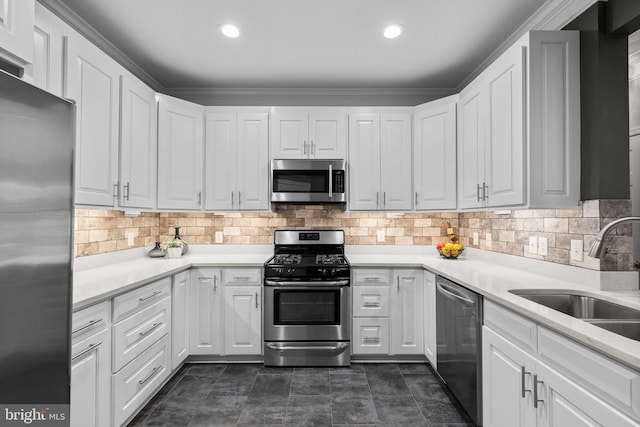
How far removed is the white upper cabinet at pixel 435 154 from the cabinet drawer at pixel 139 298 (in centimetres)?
230

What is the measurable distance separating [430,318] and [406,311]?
0.22 meters

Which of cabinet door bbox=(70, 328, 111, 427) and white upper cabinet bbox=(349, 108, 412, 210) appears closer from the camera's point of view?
cabinet door bbox=(70, 328, 111, 427)

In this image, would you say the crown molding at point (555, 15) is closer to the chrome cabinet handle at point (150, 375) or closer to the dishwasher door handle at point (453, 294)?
the dishwasher door handle at point (453, 294)

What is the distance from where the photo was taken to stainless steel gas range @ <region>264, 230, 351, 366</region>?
2.95 meters

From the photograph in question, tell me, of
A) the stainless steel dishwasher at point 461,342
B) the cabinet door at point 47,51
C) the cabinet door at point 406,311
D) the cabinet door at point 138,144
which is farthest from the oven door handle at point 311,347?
the cabinet door at point 47,51

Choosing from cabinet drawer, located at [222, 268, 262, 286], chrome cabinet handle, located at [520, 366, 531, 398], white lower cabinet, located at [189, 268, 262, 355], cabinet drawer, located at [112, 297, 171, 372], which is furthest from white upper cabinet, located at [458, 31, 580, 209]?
cabinet drawer, located at [112, 297, 171, 372]

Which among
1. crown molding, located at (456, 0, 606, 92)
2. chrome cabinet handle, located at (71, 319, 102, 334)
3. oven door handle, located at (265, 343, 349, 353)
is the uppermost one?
crown molding, located at (456, 0, 606, 92)

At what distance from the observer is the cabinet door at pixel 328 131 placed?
10.9 ft

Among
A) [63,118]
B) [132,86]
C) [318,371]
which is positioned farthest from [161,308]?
[63,118]

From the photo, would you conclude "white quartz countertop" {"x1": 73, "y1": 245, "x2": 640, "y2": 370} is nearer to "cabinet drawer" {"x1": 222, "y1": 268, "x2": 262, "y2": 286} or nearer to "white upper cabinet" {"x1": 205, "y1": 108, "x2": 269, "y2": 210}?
"cabinet drawer" {"x1": 222, "y1": 268, "x2": 262, "y2": 286}

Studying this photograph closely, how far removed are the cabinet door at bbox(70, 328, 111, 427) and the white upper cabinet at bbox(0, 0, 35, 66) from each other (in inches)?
47.3

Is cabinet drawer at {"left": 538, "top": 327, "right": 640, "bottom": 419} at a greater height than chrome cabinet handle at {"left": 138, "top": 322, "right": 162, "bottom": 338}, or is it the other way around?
cabinet drawer at {"left": 538, "top": 327, "right": 640, "bottom": 419}

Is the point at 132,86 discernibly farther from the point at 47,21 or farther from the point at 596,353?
the point at 596,353

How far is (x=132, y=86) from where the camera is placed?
2504 mm
